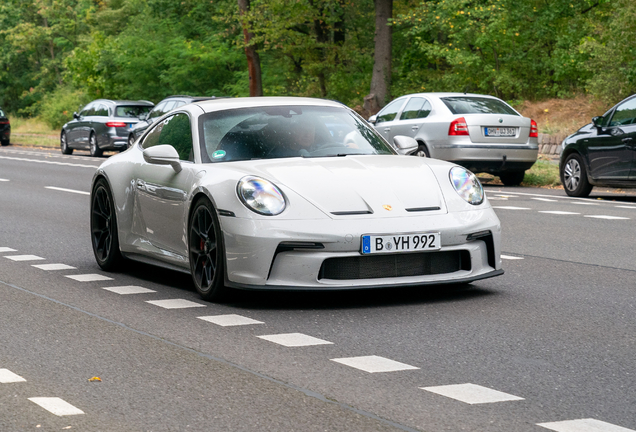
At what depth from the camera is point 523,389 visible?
4832 millimetres

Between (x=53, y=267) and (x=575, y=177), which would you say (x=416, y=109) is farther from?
(x=53, y=267)

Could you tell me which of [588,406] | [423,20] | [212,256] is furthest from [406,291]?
[423,20]

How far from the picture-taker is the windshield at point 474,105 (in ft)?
63.5

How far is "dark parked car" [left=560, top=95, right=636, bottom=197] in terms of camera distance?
52.0ft

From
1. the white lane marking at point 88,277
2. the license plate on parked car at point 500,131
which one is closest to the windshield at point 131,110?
the license plate on parked car at point 500,131

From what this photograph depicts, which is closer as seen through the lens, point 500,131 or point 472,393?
point 472,393

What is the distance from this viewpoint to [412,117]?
20.3 meters

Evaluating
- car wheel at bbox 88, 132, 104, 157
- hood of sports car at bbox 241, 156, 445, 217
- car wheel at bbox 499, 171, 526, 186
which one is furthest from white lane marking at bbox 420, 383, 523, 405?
car wheel at bbox 88, 132, 104, 157

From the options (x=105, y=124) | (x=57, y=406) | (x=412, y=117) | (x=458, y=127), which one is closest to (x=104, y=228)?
(x=57, y=406)

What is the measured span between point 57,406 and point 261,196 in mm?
2596

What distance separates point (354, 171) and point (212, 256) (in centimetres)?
111

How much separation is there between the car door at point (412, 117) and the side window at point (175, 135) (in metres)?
11.3

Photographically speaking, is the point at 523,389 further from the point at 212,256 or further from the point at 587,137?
the point at 587,137

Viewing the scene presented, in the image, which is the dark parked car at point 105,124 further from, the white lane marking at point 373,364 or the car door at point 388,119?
the white lane marking at point 373,364
